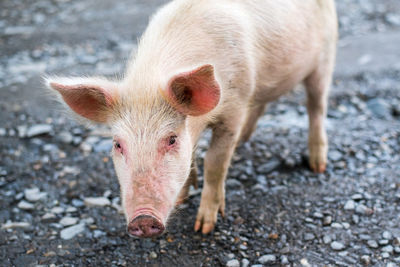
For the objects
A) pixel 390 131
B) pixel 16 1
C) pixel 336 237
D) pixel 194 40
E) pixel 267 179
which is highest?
pixel 16 1

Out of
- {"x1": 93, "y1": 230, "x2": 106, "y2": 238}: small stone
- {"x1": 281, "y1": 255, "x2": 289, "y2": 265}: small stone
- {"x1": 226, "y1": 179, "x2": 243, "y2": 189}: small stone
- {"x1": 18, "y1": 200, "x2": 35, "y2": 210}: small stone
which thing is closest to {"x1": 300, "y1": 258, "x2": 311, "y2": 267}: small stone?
{"x1": 281, "y1": 255, "x2": 289, "y2": 265}: small stone

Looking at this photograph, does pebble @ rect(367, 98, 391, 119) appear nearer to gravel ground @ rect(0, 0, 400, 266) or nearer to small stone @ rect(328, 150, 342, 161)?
gravel ground @ rect(0, 0, 400, 266)

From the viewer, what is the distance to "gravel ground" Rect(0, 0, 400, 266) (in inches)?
137

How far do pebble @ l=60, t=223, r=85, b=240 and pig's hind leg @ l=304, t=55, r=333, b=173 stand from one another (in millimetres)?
2334

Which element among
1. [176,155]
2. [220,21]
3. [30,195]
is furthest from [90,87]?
[30,195]

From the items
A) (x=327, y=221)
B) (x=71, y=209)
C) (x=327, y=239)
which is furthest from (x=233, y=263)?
(x=71, y=209)

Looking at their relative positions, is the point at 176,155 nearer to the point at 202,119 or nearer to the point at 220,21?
the point at 202,119

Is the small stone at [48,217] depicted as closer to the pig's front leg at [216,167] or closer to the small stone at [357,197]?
the pig's front leg at [216,167]

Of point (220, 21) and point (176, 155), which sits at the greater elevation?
point (220, 21)

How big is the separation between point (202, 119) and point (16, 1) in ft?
28.9

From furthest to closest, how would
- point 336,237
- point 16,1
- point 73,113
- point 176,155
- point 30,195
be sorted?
point 16,1, point 30,195, point 336,237, point 73,113, point 176,155

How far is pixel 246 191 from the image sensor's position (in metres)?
4.20

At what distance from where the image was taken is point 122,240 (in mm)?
3625

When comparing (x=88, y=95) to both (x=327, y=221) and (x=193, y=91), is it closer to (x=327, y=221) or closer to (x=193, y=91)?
(x=193, y=91)
